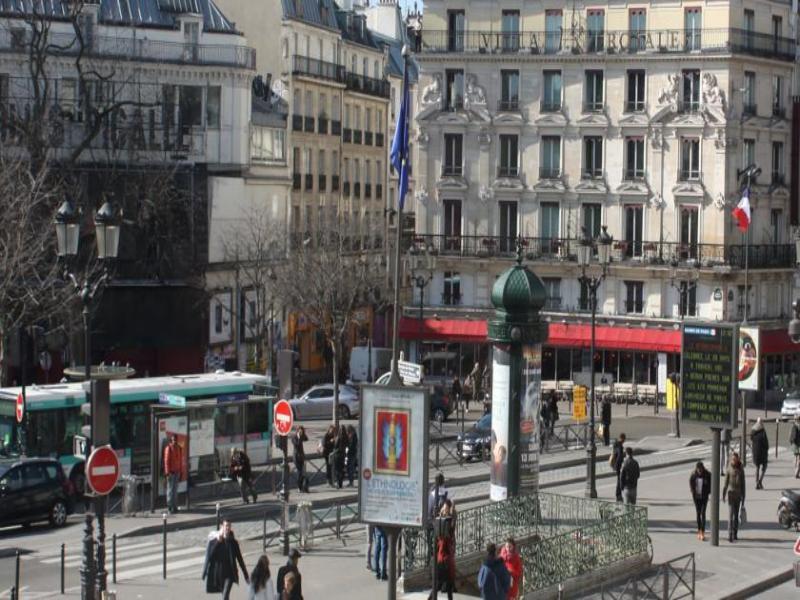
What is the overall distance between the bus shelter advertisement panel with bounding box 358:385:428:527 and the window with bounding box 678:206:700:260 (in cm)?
4842

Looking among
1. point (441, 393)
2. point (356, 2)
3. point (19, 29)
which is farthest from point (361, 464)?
point (356, 2)

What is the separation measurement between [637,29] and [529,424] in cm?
3981

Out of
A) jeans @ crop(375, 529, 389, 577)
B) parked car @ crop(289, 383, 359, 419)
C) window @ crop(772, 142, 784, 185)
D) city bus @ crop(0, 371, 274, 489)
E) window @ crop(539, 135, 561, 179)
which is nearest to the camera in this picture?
jeans @ crop(375, 529, 389, 577)

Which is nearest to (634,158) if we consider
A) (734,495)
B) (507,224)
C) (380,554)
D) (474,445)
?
(507,224)

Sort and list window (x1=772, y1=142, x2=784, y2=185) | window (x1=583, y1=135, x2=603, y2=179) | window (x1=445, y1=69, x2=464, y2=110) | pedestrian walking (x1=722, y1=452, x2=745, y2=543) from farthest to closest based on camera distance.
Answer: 1. window (x1=445, y1=69, x2=464, y2=110)
2. window (x1=772, y1=142, x2=784, y2=185)
3. window (x1=583, y1=135, x2=603, y2=179)
4. pedestrian walking (x1=722, y1=452, x2=745, y2=543)

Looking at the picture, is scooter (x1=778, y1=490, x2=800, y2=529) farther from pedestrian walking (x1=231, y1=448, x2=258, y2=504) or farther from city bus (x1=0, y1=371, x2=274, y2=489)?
city bus (x1=0, y1=371, x2=274, y2=489)

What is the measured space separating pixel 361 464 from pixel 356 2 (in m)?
93.5

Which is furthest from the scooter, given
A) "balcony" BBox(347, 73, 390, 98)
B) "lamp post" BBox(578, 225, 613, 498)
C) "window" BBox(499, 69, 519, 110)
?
"balcony" BBox(347, 73, 390, 98)

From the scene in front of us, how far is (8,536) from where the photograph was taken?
118ft

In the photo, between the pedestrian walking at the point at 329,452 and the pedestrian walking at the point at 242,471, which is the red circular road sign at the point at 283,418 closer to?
the pedestrian walking at the point at 242,471

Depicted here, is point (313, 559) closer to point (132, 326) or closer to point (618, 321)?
point (132, 326)

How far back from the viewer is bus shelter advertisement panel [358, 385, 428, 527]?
22297 mm

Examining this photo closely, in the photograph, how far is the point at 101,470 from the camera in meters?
24.9

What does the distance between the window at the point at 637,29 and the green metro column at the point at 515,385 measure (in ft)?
126
